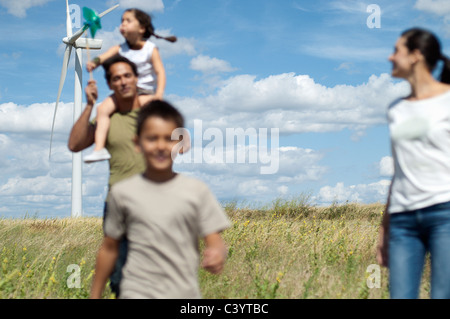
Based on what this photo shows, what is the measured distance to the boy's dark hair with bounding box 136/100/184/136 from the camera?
8.80ft

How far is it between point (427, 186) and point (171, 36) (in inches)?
93.6

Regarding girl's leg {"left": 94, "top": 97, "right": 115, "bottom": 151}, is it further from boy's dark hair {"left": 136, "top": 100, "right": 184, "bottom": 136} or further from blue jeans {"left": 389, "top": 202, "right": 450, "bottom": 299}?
blue jeans {"left": 389, "top": 202, "right": 450, "bottom": 299}

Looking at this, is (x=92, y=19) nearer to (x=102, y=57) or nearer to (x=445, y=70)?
(x=102, y=57)

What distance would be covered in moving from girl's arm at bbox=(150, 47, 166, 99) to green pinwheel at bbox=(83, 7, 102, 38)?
586 mm

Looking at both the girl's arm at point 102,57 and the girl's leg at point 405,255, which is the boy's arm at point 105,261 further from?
the girl's leg at point 405,255

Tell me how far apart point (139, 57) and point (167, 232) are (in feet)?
5.92

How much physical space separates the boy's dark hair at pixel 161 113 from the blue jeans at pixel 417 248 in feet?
5.07

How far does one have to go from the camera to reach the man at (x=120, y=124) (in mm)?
3445

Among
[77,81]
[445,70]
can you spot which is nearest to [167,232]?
[445,70]

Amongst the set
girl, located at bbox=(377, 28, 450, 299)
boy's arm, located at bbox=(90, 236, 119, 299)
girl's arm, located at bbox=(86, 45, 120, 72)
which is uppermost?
girl's arm, located at bbox=(86, 45, 120, 72)

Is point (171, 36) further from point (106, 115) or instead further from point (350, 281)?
point (350, 281)

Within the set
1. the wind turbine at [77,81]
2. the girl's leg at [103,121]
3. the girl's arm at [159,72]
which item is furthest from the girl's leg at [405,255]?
the wind turbine at [77,81]

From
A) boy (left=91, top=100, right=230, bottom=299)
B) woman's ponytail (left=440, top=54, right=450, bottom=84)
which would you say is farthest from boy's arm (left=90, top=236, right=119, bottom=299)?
woman's ponytail (left=440, top=54, right=450, bottom=84)

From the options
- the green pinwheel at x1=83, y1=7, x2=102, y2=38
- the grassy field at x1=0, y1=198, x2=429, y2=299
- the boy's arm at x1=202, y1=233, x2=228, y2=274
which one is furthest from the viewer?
the grassy field at x1=0, y1=198, x2=429, y2=299
